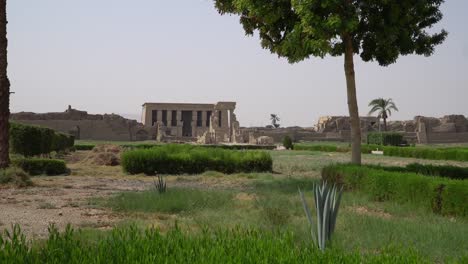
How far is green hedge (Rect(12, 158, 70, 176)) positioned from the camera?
17.0 metres

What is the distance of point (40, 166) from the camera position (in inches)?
676

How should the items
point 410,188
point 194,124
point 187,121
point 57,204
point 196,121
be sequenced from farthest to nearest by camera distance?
point 187,121, point 196,121, point 194,124, point 57,204, point 410,188

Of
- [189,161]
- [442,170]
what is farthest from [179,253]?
[189,161]

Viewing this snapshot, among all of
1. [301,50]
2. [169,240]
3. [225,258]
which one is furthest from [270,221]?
[301,50]

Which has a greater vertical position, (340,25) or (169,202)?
(340,25)

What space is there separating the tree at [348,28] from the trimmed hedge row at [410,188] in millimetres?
1873

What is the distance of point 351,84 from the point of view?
45.6 ft

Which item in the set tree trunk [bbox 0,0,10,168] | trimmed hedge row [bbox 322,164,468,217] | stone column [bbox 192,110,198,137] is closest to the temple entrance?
stone column [bbox 192,110,198,137]

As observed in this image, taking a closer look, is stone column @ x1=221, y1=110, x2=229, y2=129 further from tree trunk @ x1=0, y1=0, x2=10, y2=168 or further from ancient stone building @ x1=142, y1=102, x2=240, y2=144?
tree trunk @ x1=0, y1=0, x2=10, y2=168

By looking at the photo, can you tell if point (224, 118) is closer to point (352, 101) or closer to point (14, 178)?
point (352, 101)

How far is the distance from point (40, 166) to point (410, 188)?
43.0 ft

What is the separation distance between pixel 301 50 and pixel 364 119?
186 feet

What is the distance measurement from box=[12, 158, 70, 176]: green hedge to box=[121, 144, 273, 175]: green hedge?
2423mm

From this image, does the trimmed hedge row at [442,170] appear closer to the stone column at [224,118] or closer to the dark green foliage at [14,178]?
the dark green foliage at [14,178]
